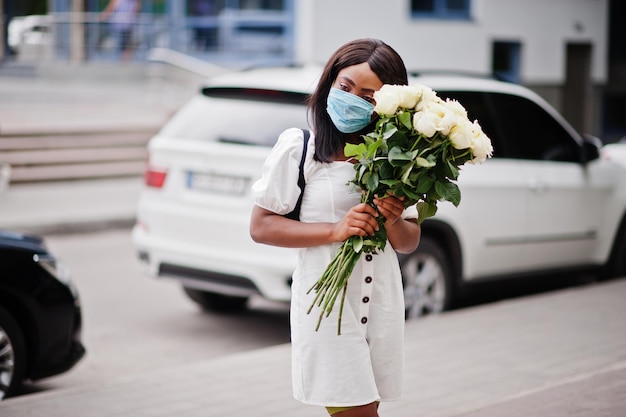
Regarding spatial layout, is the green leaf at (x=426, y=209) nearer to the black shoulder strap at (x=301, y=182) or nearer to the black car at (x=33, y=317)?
the black shoulder strap at (x=301, y=182)

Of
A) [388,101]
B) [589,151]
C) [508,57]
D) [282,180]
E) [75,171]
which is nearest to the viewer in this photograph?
[388,101]

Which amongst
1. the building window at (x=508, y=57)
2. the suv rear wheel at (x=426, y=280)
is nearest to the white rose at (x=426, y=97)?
the suv rear wheel at (x=426, y=280)

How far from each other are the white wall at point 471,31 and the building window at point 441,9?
0.90 ft

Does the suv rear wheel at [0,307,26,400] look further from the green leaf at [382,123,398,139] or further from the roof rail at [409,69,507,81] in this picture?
the roof rail at [409,69,507,81]

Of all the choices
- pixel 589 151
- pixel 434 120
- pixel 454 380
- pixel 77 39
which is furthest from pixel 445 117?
pixel 77 39

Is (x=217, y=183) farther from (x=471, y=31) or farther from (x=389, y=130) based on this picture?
(x=471, y=31)

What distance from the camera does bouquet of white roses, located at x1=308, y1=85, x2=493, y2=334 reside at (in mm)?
3297

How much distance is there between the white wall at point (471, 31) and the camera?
71.8 feet

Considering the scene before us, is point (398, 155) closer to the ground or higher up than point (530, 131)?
higher up

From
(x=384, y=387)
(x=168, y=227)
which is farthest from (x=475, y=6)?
(x=384, y=387)

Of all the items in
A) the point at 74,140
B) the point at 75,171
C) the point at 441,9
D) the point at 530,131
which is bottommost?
the point at 75,171

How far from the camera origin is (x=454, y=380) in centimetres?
596

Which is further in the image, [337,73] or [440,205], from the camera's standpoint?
[440,205]

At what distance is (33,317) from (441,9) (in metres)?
18.9
